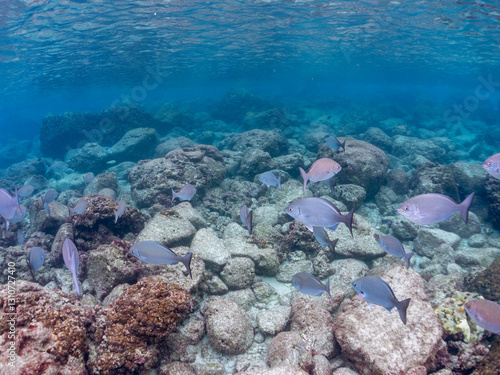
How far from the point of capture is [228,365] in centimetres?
389

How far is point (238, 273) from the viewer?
535cm

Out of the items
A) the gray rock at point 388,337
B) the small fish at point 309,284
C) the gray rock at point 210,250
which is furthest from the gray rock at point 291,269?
the small fish at point 309,284

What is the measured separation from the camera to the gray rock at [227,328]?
3.94m

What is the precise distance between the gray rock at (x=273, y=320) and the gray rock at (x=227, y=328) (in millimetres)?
256

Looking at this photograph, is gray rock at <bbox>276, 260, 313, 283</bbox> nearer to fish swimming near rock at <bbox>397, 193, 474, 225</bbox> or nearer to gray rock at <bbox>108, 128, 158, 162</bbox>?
fish swimming near rock at <bbox>397, 193, 474, 225</bbox>

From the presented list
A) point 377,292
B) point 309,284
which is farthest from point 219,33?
point 377,292

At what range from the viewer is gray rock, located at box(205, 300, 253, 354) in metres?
3.94

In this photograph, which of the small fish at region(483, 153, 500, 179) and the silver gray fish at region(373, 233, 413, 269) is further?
the small fish at region(483, 153, 500, 179)

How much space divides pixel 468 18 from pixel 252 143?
818 inches

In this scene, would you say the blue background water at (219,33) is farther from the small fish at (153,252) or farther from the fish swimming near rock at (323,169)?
the small fish at (153,252)

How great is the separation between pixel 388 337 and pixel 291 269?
2.57 metres

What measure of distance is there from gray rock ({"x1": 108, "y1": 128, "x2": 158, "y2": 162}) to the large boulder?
796 cm

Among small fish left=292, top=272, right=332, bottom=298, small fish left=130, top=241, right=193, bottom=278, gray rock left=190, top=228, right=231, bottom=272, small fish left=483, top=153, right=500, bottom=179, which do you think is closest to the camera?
small fish left=130, top=241, right=193, bottom=278

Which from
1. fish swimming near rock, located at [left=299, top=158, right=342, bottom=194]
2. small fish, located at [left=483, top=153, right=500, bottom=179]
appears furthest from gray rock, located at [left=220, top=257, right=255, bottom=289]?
small fish, located at [left=483, top=153, right=500, bottom=179]
